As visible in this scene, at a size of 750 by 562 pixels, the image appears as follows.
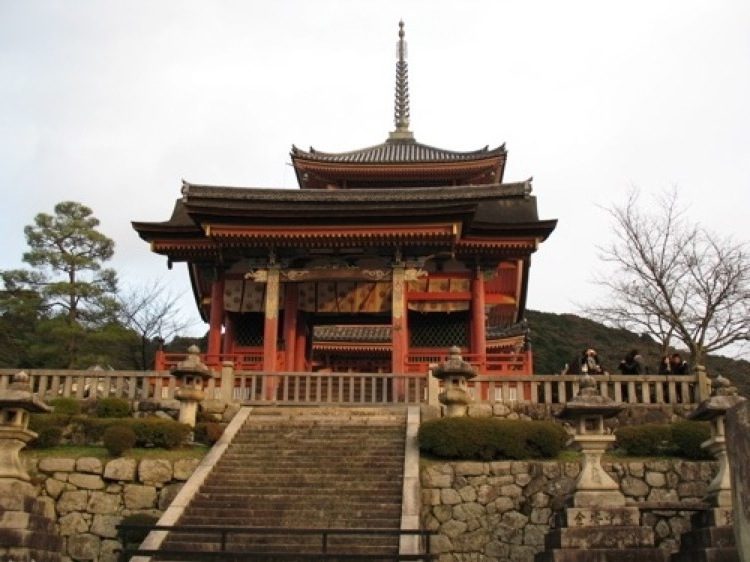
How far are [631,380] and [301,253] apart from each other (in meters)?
10.2

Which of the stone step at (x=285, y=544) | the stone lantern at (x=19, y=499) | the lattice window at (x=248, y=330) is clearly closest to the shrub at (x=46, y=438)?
the stone lantern at (x=19, y=499)

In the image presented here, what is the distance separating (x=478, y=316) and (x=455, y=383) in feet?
23.6

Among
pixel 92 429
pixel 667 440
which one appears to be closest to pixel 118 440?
pixel 92 429

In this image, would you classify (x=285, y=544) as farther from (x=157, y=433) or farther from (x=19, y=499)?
(x=157, y=433)

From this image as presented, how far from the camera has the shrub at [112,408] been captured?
56.9 feet

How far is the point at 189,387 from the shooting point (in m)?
17.0

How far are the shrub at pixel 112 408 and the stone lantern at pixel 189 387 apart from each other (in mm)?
1398

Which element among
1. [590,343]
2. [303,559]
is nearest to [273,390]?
[303,559]

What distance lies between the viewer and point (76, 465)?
1457 cm

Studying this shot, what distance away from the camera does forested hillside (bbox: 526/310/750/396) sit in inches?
2100

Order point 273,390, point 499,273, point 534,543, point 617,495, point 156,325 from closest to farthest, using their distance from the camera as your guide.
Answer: point 617,495 → point 534,543 → point 273,390 → point 499,273 → point 156,325

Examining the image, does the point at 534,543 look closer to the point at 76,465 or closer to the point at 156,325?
the point at 76,465

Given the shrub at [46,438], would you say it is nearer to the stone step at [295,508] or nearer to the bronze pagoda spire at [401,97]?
the stone step at [295,508]

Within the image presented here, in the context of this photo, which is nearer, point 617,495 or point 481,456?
point 617,495
